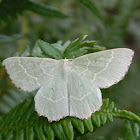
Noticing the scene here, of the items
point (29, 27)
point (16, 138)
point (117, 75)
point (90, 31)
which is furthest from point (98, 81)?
point (29, 27)

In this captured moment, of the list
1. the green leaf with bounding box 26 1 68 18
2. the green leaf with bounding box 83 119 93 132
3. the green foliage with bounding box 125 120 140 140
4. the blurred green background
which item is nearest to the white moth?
the green leaf with bounding box 83 119 93 132

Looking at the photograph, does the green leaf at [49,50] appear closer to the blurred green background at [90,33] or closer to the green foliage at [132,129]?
the green foliage at [132,129]

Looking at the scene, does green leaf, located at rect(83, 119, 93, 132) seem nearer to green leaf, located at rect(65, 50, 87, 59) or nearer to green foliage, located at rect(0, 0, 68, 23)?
green leaf, located at rect(65, 50, 87, 59)

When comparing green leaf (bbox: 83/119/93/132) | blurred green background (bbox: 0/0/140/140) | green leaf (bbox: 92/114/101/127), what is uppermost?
green leaf (bbox: 92/114/101/127)

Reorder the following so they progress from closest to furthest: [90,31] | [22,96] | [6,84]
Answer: [22,96] < [6,84] < [90,31]

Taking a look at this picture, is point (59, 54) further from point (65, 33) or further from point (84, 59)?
point (65, 33)

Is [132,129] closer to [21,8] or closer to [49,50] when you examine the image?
[49,50]
